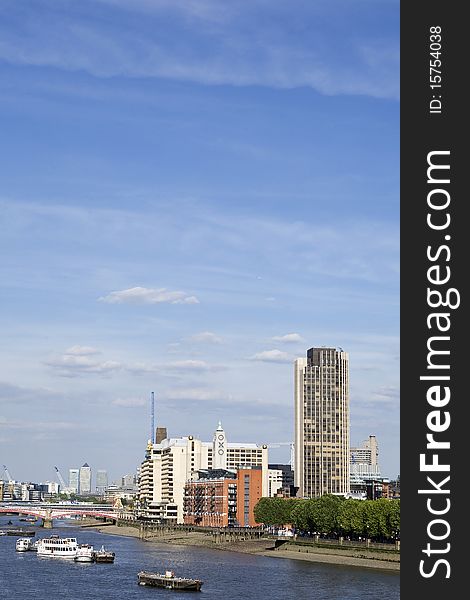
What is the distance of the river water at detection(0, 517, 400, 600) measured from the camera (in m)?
61.6

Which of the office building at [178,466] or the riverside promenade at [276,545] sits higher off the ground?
the office building at [178,466]

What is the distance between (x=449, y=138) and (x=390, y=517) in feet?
250

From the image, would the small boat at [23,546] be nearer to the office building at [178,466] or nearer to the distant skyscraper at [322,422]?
the office building at [178,466]

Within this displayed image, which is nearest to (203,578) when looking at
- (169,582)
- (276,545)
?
(169,582)

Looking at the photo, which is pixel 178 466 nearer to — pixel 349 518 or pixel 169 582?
pixel 349 518

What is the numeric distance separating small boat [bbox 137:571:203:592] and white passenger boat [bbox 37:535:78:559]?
24.9 metres

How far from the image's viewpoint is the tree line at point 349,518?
86875 mm

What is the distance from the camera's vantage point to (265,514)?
121 m

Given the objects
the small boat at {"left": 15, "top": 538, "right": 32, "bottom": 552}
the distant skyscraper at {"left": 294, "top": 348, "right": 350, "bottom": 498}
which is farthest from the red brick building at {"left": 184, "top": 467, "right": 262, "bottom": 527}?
the small boat at {"left": 15, "top": 538, "right": 32, "bottom": 552}

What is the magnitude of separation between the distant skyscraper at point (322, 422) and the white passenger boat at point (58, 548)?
279 feet

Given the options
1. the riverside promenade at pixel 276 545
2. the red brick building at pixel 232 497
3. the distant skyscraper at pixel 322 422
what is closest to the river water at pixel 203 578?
the riverside promenade at pixel 276 545

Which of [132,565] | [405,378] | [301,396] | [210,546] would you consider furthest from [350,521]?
[301,396]

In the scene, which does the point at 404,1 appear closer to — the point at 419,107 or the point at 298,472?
the point at 419,107

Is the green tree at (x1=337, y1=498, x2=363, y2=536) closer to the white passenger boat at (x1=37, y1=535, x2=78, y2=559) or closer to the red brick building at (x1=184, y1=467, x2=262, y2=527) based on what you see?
the white passenger boat at (x1=37, y1=535, x2=78, y2=559)
